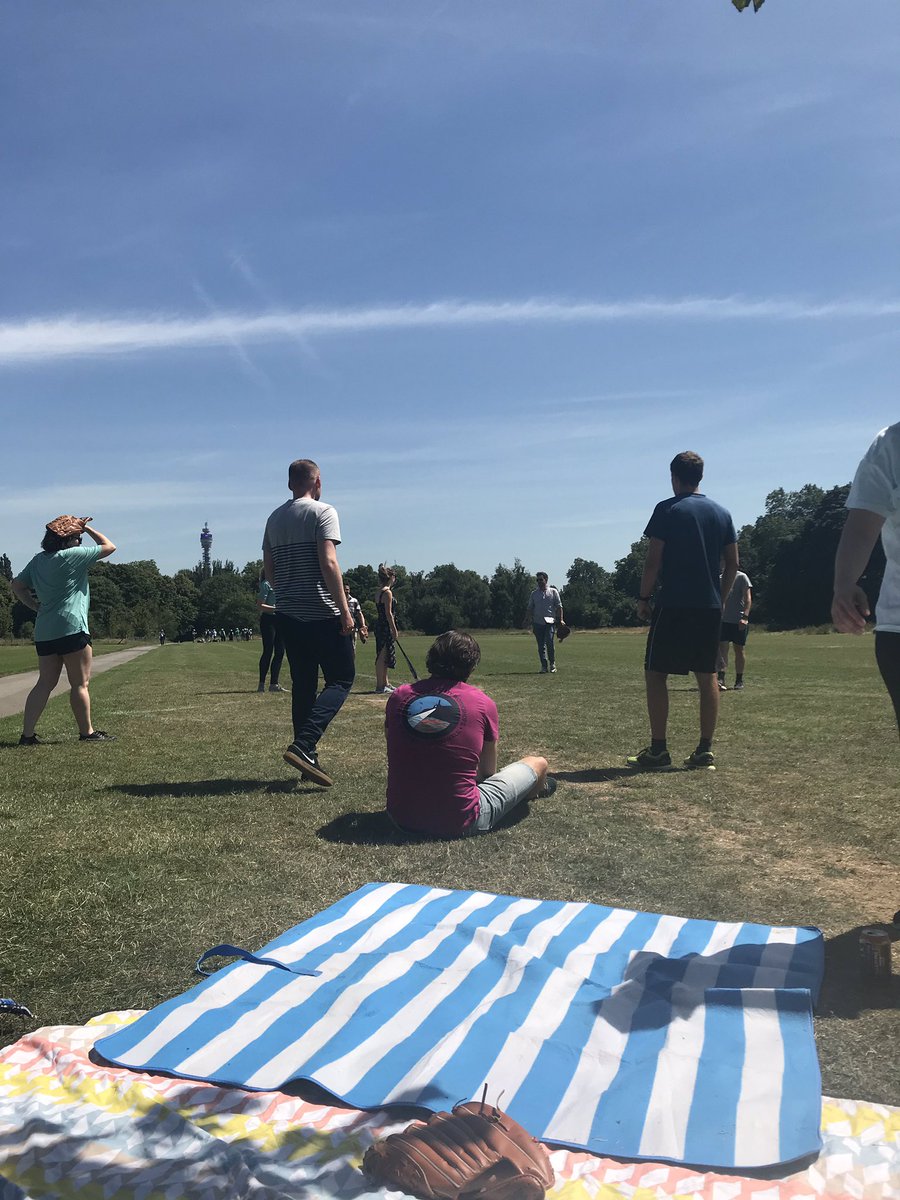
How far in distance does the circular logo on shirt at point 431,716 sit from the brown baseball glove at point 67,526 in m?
5.06

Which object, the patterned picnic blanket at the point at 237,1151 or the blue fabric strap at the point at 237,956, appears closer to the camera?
the patterned picnic blanket at the point at 237,1151

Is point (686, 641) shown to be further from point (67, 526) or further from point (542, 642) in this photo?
point (542, 642)

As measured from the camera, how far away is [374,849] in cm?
466

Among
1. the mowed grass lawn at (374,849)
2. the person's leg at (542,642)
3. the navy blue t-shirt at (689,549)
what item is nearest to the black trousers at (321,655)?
the mowed grass lawn at (374,849)

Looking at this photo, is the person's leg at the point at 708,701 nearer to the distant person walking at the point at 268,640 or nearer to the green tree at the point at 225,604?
the distant person walking at the point at 268,640

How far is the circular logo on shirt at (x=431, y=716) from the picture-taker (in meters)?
4.69

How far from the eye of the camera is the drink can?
295 cm

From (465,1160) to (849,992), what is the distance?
1.56 meters

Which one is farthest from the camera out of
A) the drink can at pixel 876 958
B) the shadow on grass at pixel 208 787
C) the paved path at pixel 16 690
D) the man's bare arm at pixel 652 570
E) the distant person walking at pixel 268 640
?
the distant person walking at pixel 268 640

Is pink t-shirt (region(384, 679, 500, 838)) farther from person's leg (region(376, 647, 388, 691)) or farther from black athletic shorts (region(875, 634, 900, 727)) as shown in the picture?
person's leg (region(376, 647, 388, 691))

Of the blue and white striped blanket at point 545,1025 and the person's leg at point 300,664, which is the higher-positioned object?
the person's leg at point 300,664

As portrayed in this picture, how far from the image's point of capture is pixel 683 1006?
2803 millimetres

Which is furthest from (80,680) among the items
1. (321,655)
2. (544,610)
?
(544,610)

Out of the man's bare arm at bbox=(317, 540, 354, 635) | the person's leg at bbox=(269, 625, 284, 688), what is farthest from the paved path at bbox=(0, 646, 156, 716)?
the man's bare arm at bbox=(317, 540, 354, 635)
